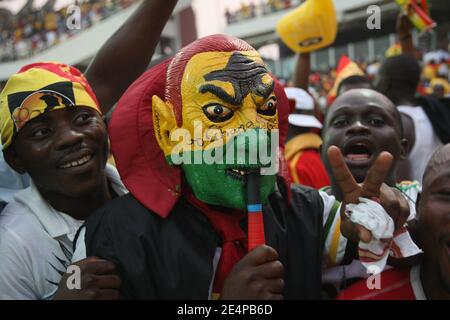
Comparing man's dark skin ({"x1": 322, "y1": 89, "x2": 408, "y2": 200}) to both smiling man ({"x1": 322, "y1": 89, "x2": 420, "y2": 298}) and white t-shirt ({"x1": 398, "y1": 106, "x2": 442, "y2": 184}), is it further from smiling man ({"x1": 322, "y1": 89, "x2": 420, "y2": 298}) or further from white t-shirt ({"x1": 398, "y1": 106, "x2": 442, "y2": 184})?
white t-shirt ({"x1": 398, "y1": 106, "x2": 442, "y2": 184})

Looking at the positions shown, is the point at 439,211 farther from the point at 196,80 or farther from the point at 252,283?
the point at 196,80

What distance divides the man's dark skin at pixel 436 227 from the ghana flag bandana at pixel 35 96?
106cm

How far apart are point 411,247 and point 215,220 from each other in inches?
20.2

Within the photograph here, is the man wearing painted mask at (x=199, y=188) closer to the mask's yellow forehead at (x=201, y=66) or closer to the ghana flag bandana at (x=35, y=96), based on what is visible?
the mask's yellow forehead at (x=201, y=66)

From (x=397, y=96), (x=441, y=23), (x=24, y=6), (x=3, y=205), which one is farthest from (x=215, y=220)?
(x=24, y=6)

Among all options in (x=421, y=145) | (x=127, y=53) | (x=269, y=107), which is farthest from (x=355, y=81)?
(x=269, y=107)

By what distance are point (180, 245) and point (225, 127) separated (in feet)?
1.09

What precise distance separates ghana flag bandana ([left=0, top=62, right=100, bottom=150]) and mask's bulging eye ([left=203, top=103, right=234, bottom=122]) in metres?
0.53

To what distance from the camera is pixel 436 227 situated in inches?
48.5

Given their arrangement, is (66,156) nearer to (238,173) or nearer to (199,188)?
(199,188)

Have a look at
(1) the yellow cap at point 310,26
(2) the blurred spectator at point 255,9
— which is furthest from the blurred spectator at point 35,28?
(1) the yellow cap at point 310,26

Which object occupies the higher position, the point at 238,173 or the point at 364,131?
the point at 238,173

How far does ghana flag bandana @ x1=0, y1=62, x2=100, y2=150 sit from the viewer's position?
155cm

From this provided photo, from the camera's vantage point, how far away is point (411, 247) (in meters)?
1.27
